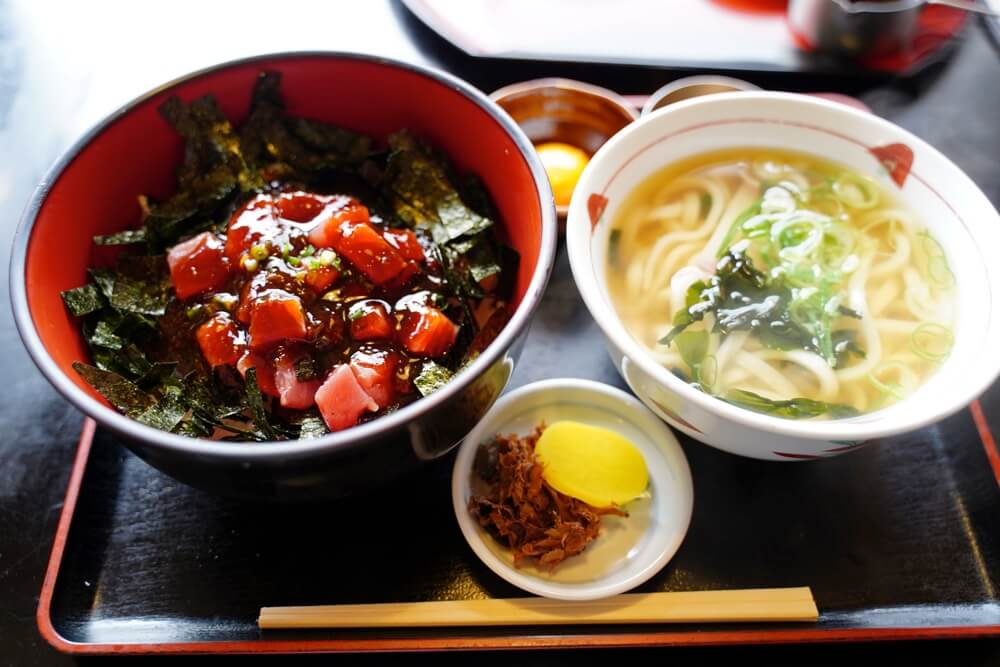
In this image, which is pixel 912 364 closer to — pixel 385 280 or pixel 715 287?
pixel 715 287

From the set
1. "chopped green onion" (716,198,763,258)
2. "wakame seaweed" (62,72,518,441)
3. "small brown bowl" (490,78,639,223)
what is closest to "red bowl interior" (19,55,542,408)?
"wakame seaweed" (62,72,518,441)

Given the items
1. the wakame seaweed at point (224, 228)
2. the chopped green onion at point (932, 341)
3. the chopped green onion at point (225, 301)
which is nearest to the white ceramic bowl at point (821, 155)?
the chopped green onion at point (932, 341)

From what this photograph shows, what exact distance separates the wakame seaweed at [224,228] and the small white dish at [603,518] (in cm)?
21

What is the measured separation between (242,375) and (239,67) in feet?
2.39

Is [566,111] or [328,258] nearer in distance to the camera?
[328,258]

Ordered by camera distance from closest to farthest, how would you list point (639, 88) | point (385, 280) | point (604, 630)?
1. point (604, 630)
2. point (385, 280)
3. point (639, 88)

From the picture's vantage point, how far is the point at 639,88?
235 centimetres

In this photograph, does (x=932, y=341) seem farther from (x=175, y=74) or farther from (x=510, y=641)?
(x=175, y=74)

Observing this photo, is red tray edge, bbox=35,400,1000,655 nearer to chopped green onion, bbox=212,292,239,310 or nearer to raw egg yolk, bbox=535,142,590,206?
chopped green onion, bbox=212,292,239,310

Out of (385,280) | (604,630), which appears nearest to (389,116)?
(385,280)

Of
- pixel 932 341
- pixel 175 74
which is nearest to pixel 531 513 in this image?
pixel 932 341

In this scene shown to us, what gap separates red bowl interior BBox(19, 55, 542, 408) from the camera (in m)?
1.47

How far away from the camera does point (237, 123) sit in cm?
181

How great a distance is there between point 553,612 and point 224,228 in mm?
1081
